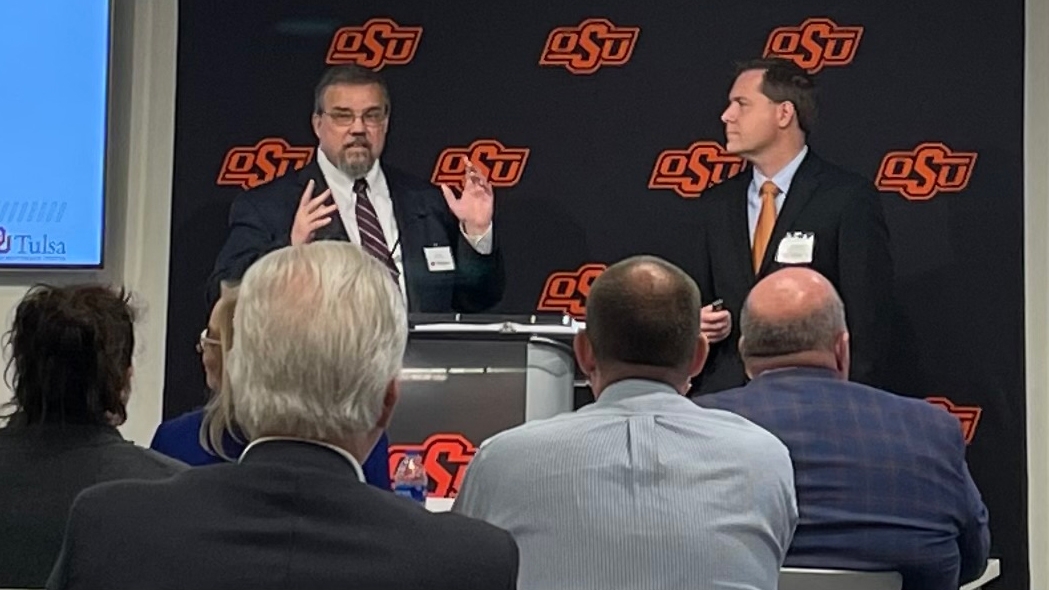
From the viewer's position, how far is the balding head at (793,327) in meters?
2.91

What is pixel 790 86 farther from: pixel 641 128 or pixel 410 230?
pixel 410 230

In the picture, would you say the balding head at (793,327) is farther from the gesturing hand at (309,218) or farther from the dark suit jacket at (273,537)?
the gesturing hand at (309,218)

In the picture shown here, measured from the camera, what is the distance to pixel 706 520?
6.92 ft

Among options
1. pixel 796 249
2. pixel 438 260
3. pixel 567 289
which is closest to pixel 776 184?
pixel 796 249

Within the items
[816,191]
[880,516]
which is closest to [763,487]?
[880,516]

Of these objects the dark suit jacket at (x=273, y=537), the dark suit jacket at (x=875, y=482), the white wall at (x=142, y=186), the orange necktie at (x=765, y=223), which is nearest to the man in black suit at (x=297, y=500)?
the dark suit jacket at (x=273, y=537)

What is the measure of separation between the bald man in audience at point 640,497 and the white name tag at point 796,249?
2.76 metres

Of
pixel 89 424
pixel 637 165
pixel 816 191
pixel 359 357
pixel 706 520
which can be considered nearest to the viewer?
pixel 359 357

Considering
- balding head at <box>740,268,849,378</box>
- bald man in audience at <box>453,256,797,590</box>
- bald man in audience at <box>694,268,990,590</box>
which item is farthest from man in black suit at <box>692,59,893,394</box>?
bald man in audience at <box>453,256,797,590</box>

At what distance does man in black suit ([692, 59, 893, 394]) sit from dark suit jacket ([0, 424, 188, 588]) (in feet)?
8.79

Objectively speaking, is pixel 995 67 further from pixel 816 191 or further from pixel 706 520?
pixel 706 520

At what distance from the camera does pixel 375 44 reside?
5547mm

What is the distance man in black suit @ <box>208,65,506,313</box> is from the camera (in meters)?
5.11

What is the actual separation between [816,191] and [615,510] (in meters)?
3.08
